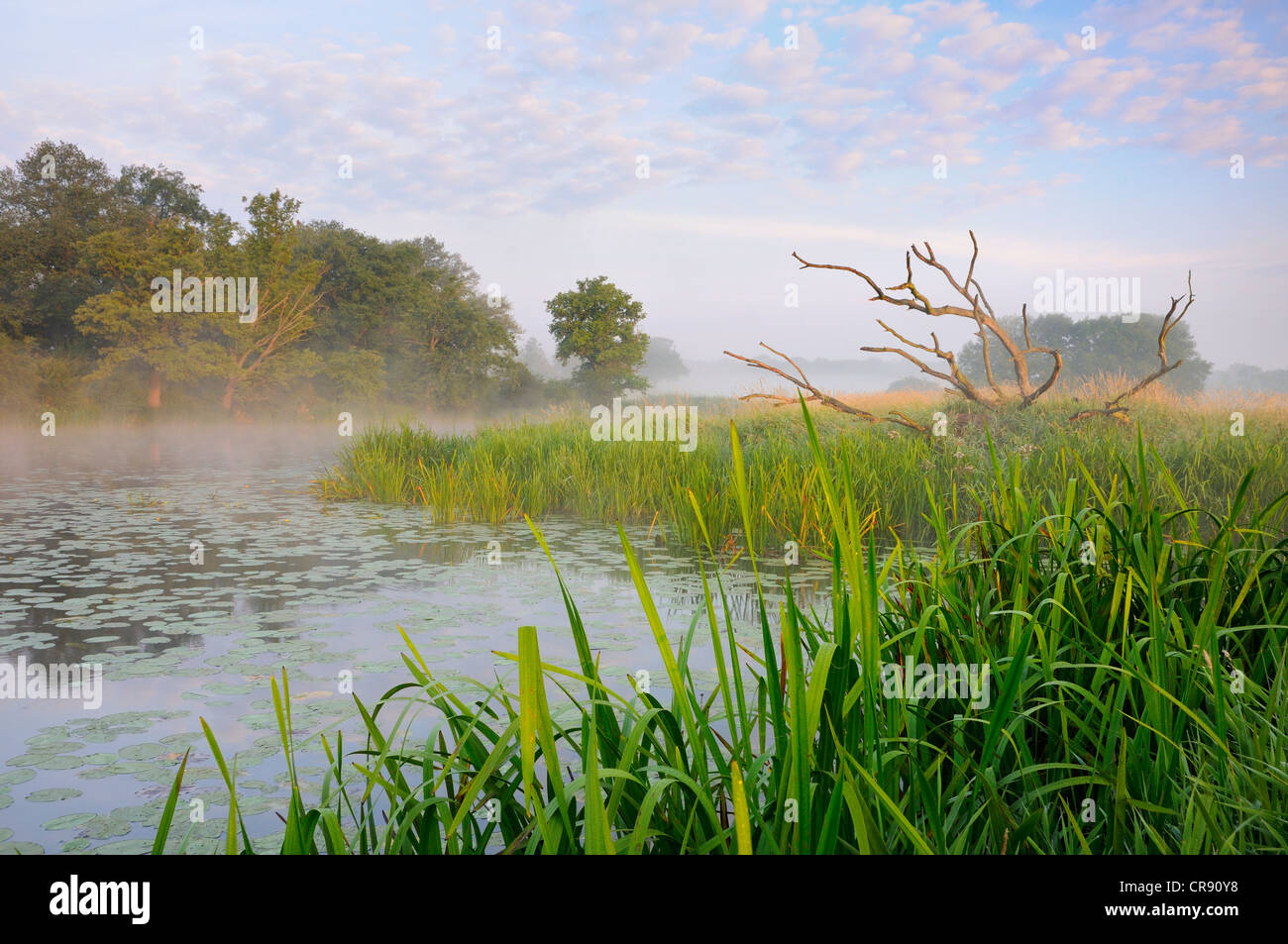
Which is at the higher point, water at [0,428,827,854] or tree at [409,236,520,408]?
tree at [409,236,520,408]

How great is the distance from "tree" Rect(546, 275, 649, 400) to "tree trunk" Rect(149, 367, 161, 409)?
13.5 metres

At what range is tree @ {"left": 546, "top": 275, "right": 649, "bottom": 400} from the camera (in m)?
30.0

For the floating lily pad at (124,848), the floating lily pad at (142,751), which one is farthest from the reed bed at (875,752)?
the floating lily pad at (142,751)

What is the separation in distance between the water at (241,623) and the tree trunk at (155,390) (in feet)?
60.8

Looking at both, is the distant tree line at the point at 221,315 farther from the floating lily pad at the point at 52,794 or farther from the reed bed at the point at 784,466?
the floating lily pad at the point at 52,794

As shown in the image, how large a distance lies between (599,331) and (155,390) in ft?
49.9

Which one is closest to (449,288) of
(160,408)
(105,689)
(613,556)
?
(160,408)

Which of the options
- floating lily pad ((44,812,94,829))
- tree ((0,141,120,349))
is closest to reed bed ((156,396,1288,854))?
floating lily pad ((44,812,94,829))

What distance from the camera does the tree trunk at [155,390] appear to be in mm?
26484

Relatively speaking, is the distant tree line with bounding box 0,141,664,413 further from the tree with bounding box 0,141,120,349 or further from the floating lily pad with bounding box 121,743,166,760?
the floating lily pad with bounding box 121,743,166,760

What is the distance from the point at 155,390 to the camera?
1045 inches

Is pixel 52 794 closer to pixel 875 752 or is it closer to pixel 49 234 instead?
pixel 875 752

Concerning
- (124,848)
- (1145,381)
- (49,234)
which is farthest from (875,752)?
(49,234)

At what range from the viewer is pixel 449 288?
34094 mm
